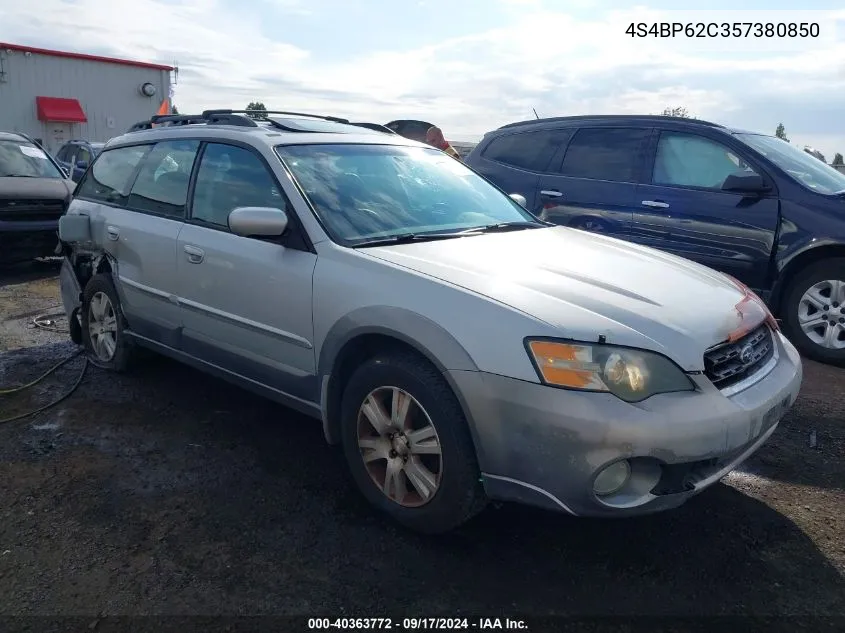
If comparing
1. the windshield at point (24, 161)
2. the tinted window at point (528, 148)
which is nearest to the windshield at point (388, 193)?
the tinted window at point (528, 148)

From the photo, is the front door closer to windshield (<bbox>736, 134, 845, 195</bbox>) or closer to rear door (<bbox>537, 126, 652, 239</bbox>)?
rear door (<bbox>537, 126, 652, 239</bbox>)

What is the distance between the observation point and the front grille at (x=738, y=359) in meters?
2.66

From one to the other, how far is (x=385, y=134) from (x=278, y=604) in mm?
2879

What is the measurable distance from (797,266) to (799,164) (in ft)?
3.18

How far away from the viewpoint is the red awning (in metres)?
24.1

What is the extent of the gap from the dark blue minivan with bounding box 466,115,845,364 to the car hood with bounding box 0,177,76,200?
5.71m

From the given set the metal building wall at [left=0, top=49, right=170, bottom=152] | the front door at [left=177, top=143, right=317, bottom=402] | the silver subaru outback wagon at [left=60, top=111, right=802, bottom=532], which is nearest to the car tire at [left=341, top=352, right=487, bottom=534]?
the silver subaru outback wagon at [left=60, top=111, right=802, bottom=532]

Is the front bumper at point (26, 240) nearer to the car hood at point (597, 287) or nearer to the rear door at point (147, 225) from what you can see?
the rear door at point (147, 225)

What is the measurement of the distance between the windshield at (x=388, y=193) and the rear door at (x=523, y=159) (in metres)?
2.56

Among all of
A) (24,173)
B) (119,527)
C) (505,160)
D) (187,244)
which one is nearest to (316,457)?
(119,527)

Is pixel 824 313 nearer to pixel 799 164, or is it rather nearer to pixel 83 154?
pixel 799 164

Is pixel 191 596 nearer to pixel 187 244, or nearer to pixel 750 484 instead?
pixel 187 244

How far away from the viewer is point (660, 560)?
2787mm

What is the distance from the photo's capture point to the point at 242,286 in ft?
11.6
